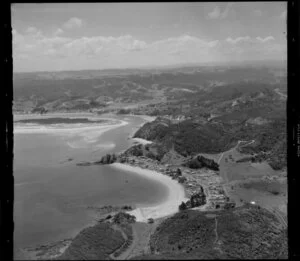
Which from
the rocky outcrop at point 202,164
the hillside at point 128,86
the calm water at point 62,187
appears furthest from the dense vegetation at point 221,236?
the hillside at point 128,86

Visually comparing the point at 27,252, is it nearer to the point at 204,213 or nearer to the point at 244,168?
the point at 204,213

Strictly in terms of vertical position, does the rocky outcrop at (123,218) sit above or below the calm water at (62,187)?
below

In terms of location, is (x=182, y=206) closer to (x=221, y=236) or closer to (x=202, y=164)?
(x=221, y=236)

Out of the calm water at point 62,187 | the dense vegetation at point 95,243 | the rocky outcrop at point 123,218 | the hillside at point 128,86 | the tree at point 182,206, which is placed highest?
the hillside at point 128,86

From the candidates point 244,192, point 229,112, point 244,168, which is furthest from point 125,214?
point 229,112

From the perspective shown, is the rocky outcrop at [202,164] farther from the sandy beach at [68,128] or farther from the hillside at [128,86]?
the sandy beach at [68,128]

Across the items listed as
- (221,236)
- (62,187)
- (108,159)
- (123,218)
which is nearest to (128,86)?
(108,159)

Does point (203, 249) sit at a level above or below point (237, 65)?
below
